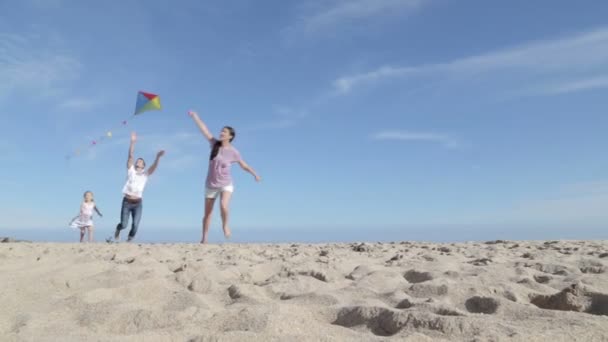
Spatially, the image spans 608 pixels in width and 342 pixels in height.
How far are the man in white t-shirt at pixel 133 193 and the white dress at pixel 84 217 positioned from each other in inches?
63.6

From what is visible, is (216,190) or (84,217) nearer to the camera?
(216,190)

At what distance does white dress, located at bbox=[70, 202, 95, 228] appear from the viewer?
8.62m

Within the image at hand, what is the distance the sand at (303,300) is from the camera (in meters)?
1.90

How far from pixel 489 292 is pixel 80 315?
2.21m

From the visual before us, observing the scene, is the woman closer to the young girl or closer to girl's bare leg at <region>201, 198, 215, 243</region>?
girl's bare leg at <region>201, 198, 215, 243</region>

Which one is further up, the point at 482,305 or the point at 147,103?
the point at 147,103

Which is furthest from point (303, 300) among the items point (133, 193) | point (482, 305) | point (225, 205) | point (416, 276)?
point (133, 193)

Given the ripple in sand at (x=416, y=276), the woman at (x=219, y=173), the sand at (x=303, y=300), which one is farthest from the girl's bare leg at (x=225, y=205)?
the ripple in sand at (x=416, y=276)

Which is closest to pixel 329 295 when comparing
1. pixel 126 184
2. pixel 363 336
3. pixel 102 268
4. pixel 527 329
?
pixel 363 336

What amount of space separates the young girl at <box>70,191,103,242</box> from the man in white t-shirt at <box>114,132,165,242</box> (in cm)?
160

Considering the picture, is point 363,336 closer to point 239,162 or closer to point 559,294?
point 559,294

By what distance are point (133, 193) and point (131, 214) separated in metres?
0.37

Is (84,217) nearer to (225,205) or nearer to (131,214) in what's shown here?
(131,214)

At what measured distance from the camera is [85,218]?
28.7 ft
